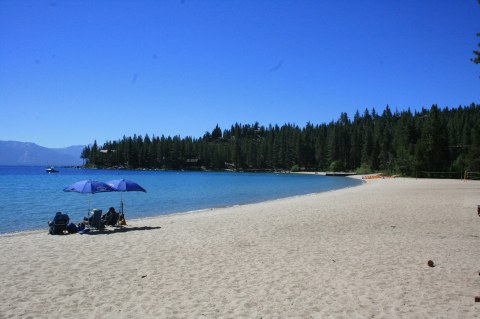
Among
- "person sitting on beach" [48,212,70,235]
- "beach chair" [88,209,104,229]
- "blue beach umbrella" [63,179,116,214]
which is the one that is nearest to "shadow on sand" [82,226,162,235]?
"beach chair" [88,209,104,229]

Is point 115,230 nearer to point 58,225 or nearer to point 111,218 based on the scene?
point 111,218

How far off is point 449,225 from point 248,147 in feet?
541

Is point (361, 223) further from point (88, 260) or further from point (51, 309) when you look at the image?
point (51, 309)

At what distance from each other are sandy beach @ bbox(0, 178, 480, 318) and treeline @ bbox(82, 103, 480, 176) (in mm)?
62554

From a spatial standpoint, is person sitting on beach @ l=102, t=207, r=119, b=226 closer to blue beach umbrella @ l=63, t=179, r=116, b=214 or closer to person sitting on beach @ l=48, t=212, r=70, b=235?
blue beach umbrella @ l=63, t=179, r=116, b=214

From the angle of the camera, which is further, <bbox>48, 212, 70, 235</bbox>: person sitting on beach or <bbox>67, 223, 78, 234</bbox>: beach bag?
<bbox>67, 223, 78, 234</bbox>: beach bag

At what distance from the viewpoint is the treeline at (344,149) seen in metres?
76.0

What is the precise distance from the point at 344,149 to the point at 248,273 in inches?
5570

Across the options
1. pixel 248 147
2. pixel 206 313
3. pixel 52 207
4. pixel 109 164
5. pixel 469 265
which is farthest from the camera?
pixel 109 164

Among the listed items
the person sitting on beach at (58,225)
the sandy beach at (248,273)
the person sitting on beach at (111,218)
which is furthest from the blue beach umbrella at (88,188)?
the sandy beach at (248,273)

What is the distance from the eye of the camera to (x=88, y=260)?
10219 mm

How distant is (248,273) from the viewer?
873 centimetres

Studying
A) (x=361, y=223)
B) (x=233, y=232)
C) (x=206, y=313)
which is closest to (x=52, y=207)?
(x=233, y=232)

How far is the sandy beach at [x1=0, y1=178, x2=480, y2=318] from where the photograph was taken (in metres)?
6.51
